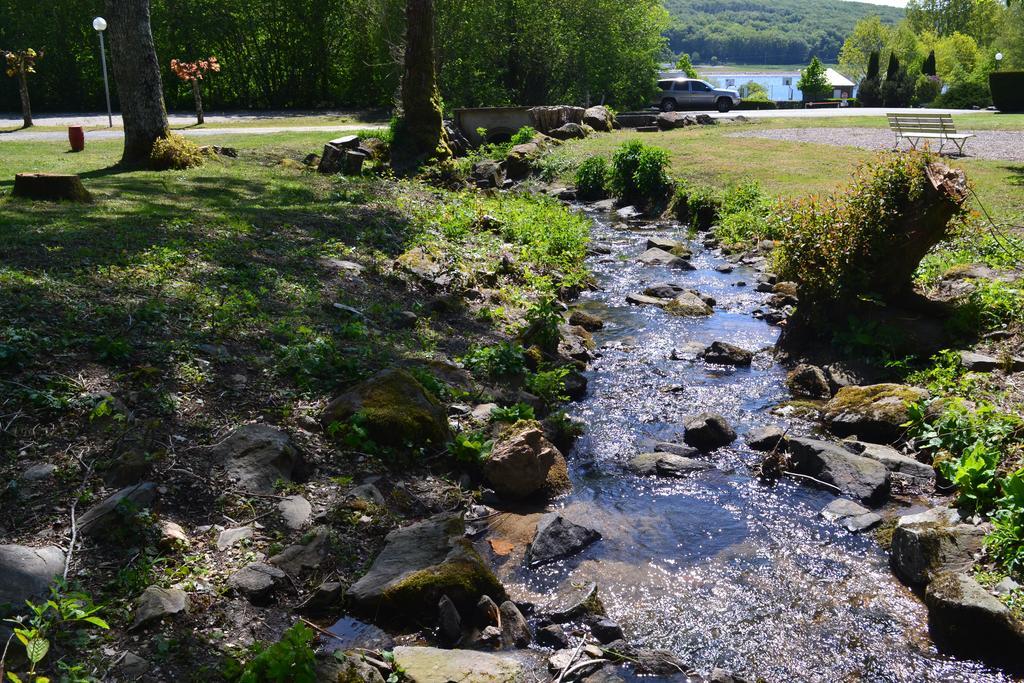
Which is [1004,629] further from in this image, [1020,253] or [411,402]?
[1020,253]

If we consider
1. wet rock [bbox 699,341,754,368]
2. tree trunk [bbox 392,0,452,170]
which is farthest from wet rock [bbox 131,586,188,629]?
tree trunk [bbox 392,0,452,170]

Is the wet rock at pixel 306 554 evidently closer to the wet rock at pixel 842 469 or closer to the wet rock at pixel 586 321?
the wet rock at pixel 842 469

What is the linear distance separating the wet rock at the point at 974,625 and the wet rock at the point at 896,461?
184 cm

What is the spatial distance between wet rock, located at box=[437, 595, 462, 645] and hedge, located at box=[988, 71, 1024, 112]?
38.0 meters

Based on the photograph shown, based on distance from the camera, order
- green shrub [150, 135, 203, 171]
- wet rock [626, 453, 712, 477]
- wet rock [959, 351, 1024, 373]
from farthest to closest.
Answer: green shrub [150, 135, 203, 171] → wet rock [959, 351, 1024, 373] → wet rock [626, 453, 712, 477]

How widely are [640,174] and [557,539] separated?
45.0 ft

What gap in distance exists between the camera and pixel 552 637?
488 cm

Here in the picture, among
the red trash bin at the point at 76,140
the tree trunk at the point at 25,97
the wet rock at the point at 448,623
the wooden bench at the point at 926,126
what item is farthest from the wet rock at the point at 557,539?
the tree trunk at the point at 25,97

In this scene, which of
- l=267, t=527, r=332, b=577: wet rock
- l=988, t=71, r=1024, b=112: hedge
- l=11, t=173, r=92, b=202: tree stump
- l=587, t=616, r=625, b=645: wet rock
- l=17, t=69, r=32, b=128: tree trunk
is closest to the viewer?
l=587, t=616, r=625, b=645: wet rock

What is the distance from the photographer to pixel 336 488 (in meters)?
→ 5.89

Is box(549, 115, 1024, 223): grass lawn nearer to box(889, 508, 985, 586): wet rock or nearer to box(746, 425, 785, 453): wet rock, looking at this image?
box(746, 425, 785, 453): wet rock

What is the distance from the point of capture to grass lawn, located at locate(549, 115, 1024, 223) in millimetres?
14492

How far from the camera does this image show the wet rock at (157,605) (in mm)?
4309

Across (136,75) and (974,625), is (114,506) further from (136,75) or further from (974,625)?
(136,75)
